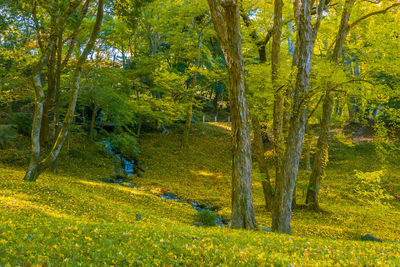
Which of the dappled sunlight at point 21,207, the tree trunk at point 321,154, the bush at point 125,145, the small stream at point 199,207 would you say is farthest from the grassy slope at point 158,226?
the bush at point 125,145

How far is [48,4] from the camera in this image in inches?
403

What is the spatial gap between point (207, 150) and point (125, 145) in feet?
28.7

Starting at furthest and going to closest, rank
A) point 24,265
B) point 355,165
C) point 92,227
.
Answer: point 355,165
point 92,227
point 24,265

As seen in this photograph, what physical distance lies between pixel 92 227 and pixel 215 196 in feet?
42.0

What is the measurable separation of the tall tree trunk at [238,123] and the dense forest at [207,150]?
0.04 meters

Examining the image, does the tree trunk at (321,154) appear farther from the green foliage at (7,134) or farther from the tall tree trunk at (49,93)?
the green foliage at (7,134)

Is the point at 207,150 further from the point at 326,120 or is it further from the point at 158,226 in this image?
the point at 158,226

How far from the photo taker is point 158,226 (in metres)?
7.42

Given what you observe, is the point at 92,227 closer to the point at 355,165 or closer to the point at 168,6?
the point at 168,6

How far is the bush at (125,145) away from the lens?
72.2 ft

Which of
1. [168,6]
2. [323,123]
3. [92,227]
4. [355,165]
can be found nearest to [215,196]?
[323,123]

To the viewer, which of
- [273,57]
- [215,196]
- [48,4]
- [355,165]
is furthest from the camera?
[355,165]

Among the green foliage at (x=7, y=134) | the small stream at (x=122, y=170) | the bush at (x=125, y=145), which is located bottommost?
the small stream at (x=122, y=170)

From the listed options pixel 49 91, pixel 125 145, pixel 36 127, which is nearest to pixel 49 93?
pixel 49 91
